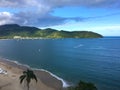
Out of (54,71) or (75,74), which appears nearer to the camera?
(75,74)

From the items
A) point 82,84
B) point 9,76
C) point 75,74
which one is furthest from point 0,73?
point 82,84

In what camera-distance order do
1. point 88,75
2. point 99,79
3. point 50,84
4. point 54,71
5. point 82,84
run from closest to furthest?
1. point 82,84
2. point 50,84
3. point 99,79
4. point 88,75
5. point 54,71

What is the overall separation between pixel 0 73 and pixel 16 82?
14.6 m

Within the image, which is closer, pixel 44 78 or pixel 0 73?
pixel 44 78

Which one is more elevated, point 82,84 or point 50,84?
point 82,84

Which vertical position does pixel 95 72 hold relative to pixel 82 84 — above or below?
below

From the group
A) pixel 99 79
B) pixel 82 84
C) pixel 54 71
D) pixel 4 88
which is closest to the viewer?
pixel 82 84

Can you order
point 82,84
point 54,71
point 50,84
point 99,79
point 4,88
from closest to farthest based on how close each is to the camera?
point 82,84 → point 4,88 → point 50,84 → point 99,79 → point 54,71

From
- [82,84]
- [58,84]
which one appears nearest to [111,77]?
[58,84]

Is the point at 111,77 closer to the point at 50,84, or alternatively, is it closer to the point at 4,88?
the point at 50,84

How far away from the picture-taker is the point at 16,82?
70.6m

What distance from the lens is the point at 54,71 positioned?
89188mm

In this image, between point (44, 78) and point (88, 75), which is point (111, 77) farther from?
point (44, 78)

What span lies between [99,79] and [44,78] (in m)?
18.8
